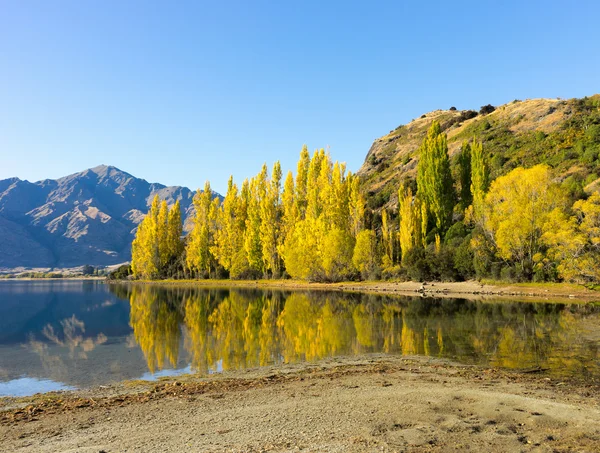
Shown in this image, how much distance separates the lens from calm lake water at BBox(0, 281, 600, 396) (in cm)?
1419

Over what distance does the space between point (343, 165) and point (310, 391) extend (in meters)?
56.2

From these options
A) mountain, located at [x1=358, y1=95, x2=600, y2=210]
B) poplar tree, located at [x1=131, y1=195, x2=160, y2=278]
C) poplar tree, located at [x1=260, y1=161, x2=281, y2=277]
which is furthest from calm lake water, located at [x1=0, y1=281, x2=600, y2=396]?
poplar tree, located at [x1=131, y1=195, x2=160, y2=278]

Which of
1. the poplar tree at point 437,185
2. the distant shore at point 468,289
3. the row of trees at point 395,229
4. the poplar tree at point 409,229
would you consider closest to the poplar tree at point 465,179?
the row of trees at point 395,229

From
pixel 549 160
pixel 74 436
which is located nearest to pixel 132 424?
pixel 74 436

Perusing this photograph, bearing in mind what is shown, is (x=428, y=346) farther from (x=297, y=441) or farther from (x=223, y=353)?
(x=297, y=441)

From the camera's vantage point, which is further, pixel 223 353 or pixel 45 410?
pixel 223 353

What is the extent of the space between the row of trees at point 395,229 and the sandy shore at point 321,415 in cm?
3106

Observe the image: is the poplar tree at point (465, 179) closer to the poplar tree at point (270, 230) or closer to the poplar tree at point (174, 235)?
the poplar tree at point (270, 230)

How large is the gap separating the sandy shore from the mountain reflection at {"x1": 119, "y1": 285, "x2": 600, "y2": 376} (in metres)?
3.20

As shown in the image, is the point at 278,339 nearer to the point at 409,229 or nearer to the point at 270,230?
the point at 409,229

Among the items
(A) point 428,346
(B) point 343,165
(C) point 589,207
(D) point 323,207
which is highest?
(B) point 343,165

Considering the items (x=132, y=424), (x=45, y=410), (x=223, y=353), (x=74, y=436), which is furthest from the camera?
(x=223, y=353)

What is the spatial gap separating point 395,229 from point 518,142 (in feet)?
130

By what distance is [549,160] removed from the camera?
70.8 meters
